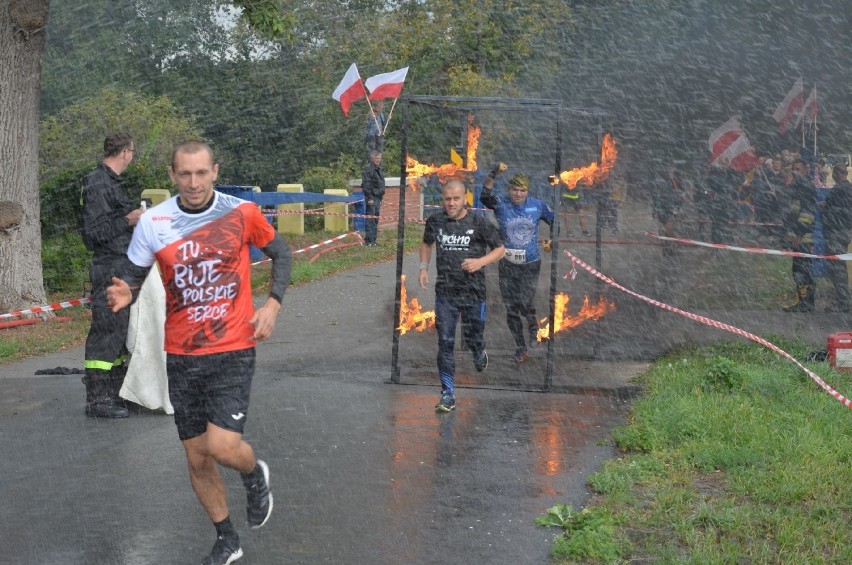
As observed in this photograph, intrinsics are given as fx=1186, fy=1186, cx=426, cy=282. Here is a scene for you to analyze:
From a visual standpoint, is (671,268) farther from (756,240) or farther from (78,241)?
(78,241)

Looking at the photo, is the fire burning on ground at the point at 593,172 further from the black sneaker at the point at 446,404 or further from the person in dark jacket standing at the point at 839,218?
the person in dark jacket standing at the point at 839,218

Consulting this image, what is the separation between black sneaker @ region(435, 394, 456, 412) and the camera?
897 cm

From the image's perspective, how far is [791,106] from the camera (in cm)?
2069

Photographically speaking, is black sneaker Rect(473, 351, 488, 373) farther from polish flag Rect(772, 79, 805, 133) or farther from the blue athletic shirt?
polish flag Rect(772, 79, 805, 133)

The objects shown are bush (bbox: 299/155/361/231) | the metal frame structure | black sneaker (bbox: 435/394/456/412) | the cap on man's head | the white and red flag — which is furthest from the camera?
bush (bbox: 299/155/361/231)

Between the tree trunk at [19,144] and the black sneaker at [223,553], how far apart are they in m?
8.59

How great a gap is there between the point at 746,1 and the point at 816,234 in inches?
275

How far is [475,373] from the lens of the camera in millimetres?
10742

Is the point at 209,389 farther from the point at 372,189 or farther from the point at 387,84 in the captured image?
the point at 372,189

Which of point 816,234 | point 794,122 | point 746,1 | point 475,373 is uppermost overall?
point 746,1

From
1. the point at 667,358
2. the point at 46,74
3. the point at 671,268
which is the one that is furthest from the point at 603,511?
the point at 46,74

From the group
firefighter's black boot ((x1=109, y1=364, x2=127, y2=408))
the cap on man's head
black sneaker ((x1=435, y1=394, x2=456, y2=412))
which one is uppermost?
the cap on man's head

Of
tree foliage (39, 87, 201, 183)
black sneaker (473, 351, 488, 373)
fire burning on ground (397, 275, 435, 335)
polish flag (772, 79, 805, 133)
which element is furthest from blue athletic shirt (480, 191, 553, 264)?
tree foliage (39, 87, 201, 183)

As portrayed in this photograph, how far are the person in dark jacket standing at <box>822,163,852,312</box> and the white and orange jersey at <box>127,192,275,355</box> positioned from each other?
10695 mm
